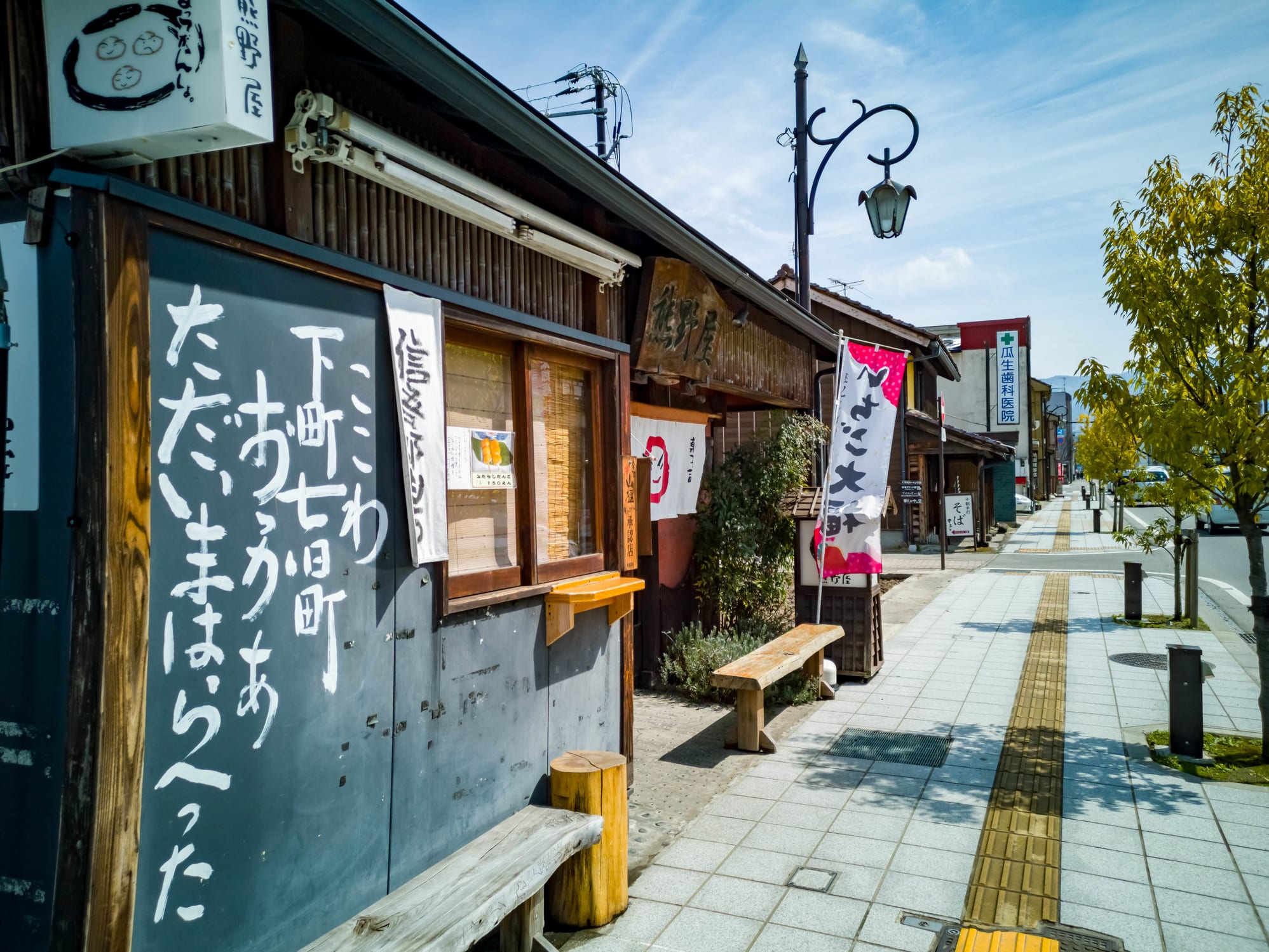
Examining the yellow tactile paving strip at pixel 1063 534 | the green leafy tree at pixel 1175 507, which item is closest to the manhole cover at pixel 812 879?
the green leafy tree at pixel 1175 507

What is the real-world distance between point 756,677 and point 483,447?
364cm

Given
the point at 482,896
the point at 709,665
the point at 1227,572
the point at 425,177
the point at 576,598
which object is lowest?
the point at 1227,572

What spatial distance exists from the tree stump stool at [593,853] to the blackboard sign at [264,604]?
111 cm

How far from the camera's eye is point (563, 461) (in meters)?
5.55

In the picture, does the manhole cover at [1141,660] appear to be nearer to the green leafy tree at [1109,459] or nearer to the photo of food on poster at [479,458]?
the green leafy tree at [1109,459]

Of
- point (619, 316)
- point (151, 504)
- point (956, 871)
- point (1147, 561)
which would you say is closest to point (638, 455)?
point (619, 316)

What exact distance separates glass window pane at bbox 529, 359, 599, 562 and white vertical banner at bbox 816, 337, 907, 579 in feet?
13.9

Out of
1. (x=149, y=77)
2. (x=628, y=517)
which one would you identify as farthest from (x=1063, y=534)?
(x=149, y=77)

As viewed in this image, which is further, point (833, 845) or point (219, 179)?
point (833, 845)

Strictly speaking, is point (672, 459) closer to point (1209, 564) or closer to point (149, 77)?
point (149, 77)

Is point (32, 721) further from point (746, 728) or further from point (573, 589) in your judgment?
point (746, 728)

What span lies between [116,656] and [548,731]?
9.52 ft

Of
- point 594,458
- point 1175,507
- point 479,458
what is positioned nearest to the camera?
point 479,458

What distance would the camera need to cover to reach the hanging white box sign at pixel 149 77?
260 centimetres
